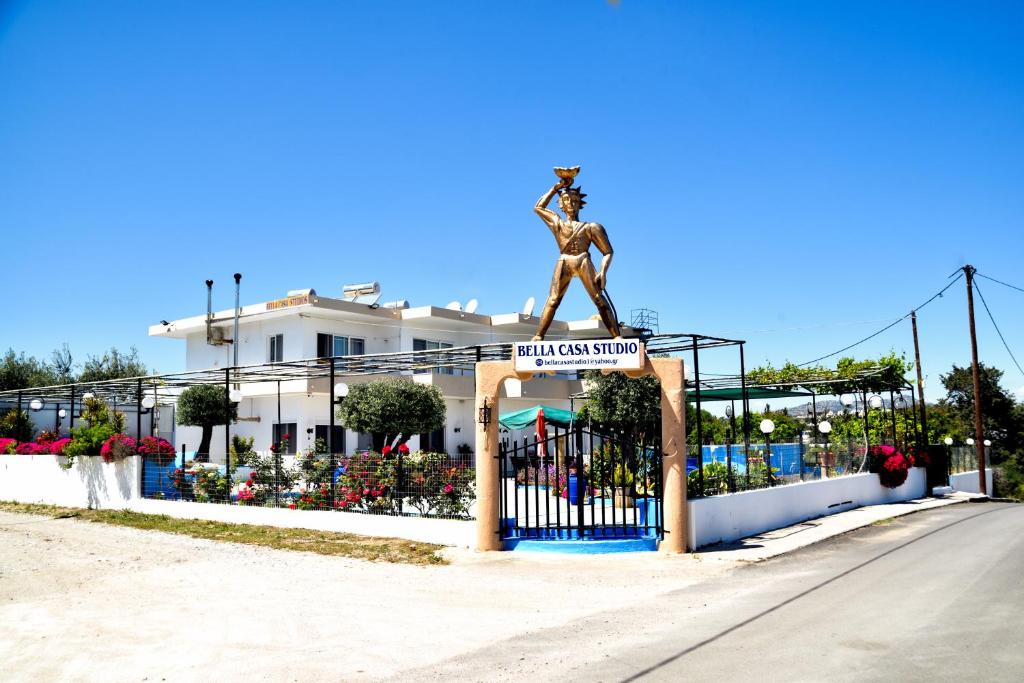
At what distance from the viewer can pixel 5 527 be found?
1711 cm

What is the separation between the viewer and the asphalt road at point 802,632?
6.32 metres

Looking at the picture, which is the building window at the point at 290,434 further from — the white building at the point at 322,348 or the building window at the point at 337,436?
the building window at the point at 337,436

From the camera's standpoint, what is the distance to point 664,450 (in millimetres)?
12641

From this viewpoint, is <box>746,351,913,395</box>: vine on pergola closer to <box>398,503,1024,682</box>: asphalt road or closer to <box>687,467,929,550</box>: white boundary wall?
<box>687,467,929,550</box>: white boundary wall

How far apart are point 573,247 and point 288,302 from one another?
22.5 m

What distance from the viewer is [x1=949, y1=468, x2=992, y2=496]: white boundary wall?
28.4 metres

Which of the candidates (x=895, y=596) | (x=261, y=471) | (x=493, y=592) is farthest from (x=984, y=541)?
(x=261, y=471)

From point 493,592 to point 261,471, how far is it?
9.02 m

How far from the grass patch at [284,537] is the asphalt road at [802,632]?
3276 mm

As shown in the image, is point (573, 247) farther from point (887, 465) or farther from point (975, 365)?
point (975, 365)

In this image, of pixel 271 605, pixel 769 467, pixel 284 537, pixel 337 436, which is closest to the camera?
pixel 271 605

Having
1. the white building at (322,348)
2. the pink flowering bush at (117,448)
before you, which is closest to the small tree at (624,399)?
the white building at (322,348)

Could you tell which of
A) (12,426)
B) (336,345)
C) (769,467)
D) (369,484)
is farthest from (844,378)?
(12,426)

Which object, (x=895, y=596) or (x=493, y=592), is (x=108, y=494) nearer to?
(x=493, y=592)
